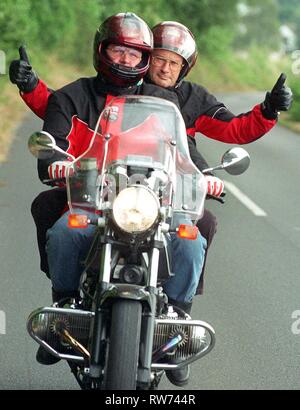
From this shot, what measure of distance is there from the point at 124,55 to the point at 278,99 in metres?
0.90

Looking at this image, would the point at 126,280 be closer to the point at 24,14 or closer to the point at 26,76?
the point at 26,76

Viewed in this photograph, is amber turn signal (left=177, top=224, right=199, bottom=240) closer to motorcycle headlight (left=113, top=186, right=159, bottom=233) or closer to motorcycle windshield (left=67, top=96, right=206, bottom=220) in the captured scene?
motorcycle windshield (left=67, top=96, right=206, bottom=220)

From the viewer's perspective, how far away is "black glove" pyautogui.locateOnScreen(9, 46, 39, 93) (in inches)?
241

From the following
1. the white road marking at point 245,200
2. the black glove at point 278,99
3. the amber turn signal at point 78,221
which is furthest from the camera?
the white road marking at point 245,200

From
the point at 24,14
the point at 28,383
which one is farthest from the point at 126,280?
the point at 24,14

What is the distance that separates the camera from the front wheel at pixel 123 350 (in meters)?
4.36

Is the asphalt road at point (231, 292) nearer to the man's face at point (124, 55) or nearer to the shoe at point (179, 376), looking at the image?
the shoe at point (179, 376)

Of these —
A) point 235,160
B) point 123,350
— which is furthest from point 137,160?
point 123,350

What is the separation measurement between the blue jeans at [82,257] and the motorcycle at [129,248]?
0.28 feet

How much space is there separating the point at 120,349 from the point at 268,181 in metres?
11.2

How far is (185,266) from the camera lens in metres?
5.05

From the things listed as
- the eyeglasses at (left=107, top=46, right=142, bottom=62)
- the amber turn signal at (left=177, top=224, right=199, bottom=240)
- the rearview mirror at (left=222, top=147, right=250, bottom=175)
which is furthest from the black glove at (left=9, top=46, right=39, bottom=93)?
the amber turn signal at (left=177, top=224, right=199, bottom=240)

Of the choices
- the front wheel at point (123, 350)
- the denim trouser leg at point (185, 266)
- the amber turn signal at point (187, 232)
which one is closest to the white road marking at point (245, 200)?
the denim trouser leg at point (185, 266)

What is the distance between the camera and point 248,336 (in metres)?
6.98
